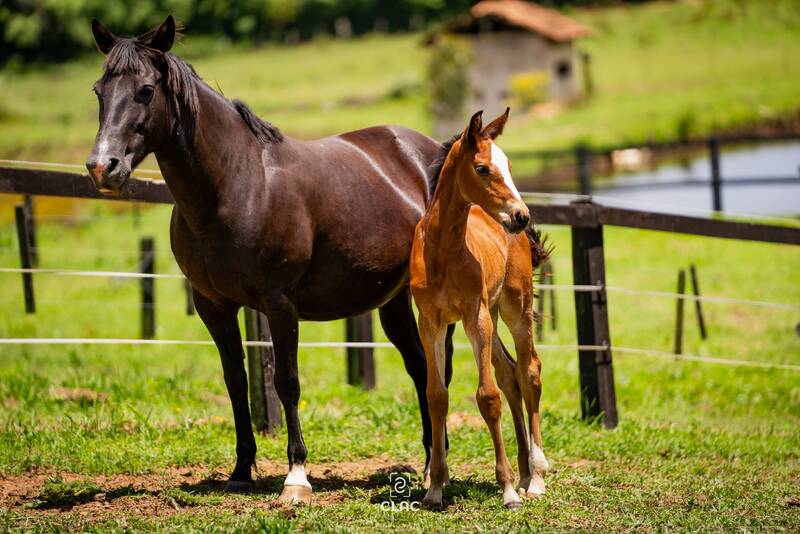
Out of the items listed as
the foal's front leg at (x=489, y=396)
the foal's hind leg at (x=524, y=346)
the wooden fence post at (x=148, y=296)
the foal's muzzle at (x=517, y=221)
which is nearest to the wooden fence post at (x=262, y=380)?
the foal's hind leg at (x=524, y=346)

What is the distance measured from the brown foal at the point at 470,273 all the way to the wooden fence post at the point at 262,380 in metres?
1.98

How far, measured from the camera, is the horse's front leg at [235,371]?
19.5 feet

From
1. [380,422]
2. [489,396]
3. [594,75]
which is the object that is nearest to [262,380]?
[380,422]

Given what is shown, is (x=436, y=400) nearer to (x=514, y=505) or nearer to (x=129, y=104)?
(x=514, y=505)

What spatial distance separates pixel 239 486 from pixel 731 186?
979 inches

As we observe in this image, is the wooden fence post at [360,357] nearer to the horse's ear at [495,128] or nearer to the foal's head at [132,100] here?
the horse's ear at [495,128]

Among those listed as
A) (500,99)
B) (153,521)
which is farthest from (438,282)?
(500,99)

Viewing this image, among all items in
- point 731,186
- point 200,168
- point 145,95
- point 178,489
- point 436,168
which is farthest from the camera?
point 731,186

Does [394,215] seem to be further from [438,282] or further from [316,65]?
[316,65]

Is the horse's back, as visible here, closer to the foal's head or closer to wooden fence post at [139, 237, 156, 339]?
the foal's head

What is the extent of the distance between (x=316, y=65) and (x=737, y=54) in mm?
26614

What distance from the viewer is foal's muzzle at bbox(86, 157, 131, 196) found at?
5.01 m

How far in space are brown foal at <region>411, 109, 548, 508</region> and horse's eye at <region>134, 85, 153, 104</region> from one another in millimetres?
1605

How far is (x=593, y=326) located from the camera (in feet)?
26.7
